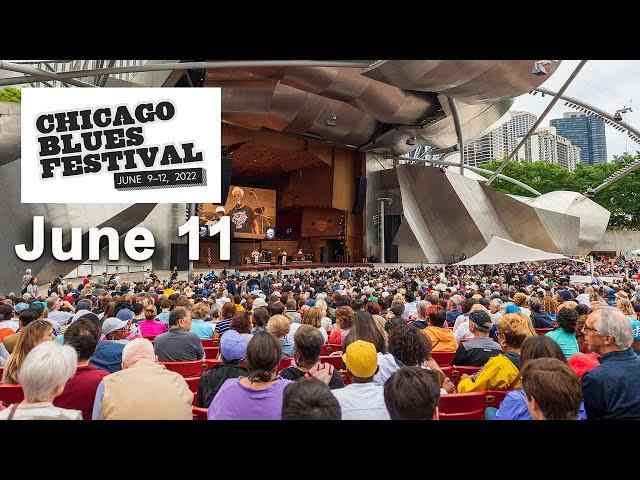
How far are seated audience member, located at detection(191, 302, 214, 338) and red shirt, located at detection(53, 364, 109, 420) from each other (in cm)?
323

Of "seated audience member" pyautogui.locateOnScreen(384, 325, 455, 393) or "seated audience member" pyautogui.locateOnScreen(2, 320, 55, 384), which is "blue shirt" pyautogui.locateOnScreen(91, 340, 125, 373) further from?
"seated audience member" pyautogui.locateOnScreen(384, 325, 455, 393)

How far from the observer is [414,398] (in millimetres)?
2271

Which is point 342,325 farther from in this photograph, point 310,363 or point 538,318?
point 538,318

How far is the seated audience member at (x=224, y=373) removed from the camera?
3357 mm

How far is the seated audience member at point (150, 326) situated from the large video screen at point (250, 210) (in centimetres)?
2768

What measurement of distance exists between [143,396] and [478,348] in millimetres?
3064

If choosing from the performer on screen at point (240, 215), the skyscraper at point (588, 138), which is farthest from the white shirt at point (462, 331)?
the skyscraper at point (588, 138)

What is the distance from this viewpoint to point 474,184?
32031 millimetres

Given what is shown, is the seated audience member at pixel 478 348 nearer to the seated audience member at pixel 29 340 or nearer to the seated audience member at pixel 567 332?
the seated audience member at pixel 567 332

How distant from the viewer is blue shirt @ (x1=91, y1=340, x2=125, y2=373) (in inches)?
169
